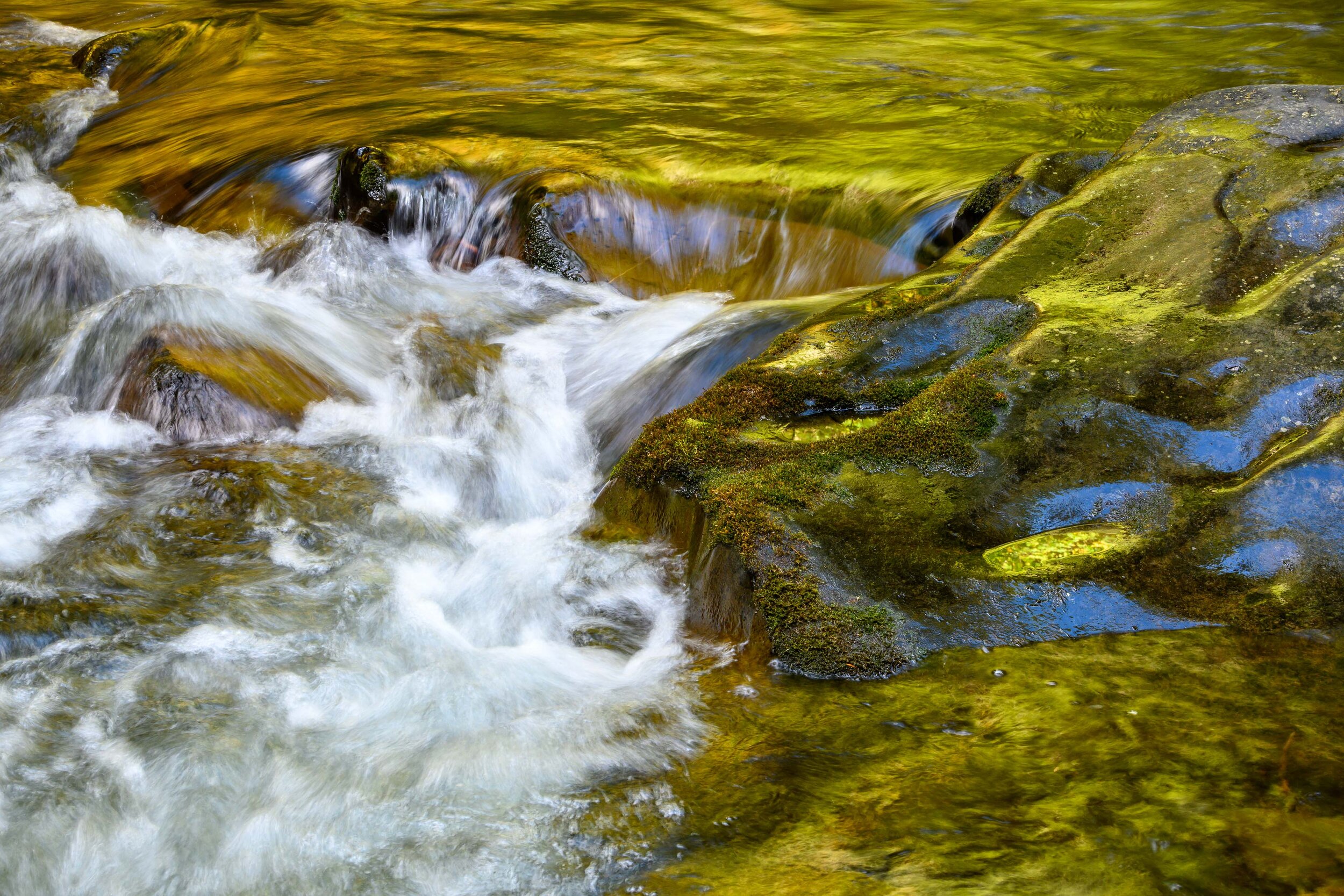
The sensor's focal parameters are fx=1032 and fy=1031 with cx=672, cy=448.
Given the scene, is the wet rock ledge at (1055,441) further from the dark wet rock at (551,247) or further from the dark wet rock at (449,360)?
the dark wet rock at (551,247)

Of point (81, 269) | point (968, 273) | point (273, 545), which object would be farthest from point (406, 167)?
point (968, 273)

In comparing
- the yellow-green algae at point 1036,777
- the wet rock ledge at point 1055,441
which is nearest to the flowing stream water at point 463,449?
the yellow-green algae at point 1036,777

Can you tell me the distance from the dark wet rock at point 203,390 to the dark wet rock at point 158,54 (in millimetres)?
6696

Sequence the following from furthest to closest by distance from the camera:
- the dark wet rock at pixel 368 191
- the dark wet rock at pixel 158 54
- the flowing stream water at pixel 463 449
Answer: the dark wet rock at pixel 158 54
the dark wet rock at pixel 368 191
the flowing stream water at pixel 463 449

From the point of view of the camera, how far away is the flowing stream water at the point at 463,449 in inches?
124

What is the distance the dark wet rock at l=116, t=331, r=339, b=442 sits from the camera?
19.0 feet

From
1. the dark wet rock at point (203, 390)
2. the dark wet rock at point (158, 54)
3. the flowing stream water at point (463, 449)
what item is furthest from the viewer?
the dark wet rock at point (158, 54)

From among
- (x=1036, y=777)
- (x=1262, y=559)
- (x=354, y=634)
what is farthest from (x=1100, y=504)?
(x=354, y=634)

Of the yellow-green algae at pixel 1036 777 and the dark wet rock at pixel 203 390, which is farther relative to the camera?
the dark wet rock at pixel 203 390

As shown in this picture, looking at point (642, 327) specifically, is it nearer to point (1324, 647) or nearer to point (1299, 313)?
point (1299, 313)

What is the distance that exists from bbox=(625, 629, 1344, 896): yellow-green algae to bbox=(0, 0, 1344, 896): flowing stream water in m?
0.02

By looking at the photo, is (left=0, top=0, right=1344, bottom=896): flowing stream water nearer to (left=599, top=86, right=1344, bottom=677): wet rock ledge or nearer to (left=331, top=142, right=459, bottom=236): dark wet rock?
(left=331, top=142, right=459, bottom=236): dark wet rock

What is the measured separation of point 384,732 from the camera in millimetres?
3725

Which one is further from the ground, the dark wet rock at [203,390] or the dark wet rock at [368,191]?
the dark wet rock at [368,191]
